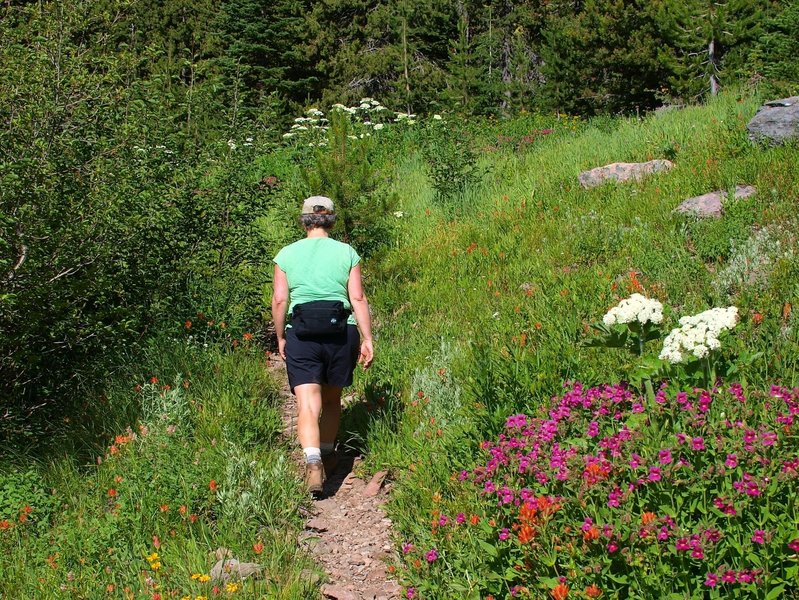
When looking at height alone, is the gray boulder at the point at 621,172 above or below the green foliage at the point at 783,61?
below

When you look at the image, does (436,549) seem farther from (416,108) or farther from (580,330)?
(416,108)

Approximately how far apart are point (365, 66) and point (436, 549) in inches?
978

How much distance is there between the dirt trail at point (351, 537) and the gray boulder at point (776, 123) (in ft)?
22.2

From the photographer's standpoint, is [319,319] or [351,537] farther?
[319,319]

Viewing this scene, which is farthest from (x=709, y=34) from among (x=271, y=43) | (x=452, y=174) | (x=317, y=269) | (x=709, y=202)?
(x=271, y=43)

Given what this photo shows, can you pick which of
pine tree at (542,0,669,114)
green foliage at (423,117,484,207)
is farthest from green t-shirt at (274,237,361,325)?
pine tree at (542,0,669,114)

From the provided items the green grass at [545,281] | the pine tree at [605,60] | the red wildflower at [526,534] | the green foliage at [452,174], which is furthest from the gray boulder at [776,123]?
the pine tree at [605,60]

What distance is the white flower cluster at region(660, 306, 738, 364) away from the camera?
11.6 feet

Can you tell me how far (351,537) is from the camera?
14.6ft

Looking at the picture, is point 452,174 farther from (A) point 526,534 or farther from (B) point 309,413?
(A) point 526,534

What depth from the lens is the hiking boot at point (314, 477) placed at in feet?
15.2

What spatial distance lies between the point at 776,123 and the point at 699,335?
674cm

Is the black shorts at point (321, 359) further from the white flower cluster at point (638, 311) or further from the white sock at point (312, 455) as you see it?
the white flower cluster at point (638, 311)

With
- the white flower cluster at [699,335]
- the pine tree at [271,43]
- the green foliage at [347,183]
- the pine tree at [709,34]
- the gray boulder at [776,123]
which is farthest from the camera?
the pine tree at [271,43]
